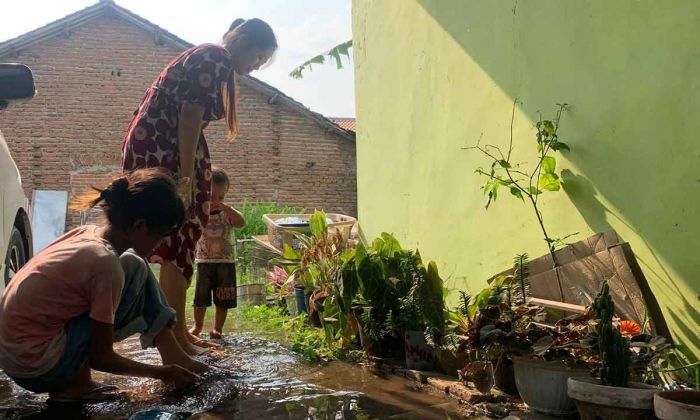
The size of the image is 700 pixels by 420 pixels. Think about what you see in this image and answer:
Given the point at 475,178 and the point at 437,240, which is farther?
the point at 437,240

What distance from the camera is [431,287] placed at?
3.04 m

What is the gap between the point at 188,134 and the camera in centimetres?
303

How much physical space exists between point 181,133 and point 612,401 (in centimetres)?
234

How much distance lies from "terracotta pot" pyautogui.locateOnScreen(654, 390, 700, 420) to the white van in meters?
2.86

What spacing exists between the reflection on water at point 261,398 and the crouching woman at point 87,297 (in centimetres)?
11

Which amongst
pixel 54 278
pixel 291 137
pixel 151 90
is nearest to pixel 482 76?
pixel 151 90

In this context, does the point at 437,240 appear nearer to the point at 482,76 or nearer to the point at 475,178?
the point at 475,178

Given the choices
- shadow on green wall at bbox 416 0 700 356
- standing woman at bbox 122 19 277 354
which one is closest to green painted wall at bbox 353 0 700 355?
shadow on green wall at bbox 416 0 700 356

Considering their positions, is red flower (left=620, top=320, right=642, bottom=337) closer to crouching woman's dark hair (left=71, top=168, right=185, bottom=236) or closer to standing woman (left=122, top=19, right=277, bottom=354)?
crouching woman's dark hair (left=71, top=168, right=185, bottom=236)

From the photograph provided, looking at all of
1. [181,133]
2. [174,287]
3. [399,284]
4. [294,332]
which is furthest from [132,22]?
[399,284]

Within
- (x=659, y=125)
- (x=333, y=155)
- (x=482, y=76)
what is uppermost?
(x=333, y=155)

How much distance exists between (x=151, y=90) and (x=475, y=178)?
79.3 inches

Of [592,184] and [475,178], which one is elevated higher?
[475,178]

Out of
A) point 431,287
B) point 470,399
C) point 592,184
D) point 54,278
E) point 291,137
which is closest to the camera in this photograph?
point 54,278
